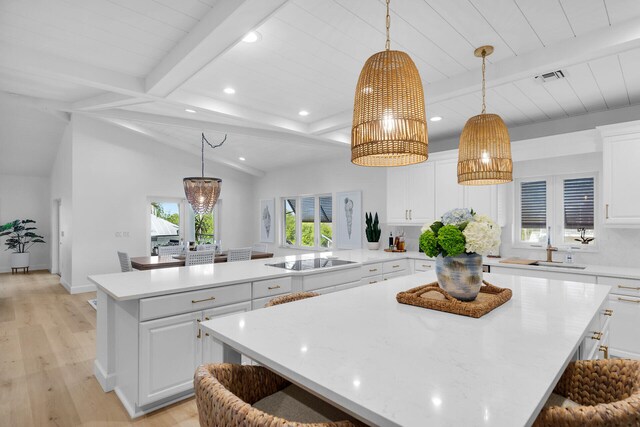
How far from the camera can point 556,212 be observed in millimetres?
4031

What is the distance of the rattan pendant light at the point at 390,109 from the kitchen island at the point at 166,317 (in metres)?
1.19

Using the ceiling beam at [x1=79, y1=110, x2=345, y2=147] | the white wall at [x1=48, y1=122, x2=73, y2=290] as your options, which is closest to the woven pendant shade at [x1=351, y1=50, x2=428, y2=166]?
the ceiling beam at [x1=79, y1=110, x2=345, y2=147]

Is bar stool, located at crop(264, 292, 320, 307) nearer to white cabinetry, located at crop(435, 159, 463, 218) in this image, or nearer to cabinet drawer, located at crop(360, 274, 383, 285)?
cabinet drawer, located at crop(360, 274, 383, 285)

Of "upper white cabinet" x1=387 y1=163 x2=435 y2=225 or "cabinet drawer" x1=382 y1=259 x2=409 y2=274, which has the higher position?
"upper white cabinet" x1=387 y1=163 x2=435 y2=225

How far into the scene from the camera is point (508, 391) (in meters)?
0.88

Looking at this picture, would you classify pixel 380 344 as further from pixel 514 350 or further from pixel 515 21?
pixel 515 21

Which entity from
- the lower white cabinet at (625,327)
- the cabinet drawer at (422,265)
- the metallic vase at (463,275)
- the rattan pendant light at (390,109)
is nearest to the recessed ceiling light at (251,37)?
the rattan pendant light at (390,109)

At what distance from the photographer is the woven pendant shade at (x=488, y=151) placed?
208 centimetres

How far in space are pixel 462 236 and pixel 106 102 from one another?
477 centimetres

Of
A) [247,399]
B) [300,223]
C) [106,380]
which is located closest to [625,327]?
[247,399]

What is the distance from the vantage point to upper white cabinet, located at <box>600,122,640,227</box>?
312 centimetres

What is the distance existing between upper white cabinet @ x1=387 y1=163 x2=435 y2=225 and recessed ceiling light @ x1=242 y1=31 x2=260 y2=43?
118 inches

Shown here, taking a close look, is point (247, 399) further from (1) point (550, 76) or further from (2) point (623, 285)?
(2) point (623, 285)

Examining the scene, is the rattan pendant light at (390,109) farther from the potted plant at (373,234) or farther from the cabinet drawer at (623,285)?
the potted plant at (373,234)
